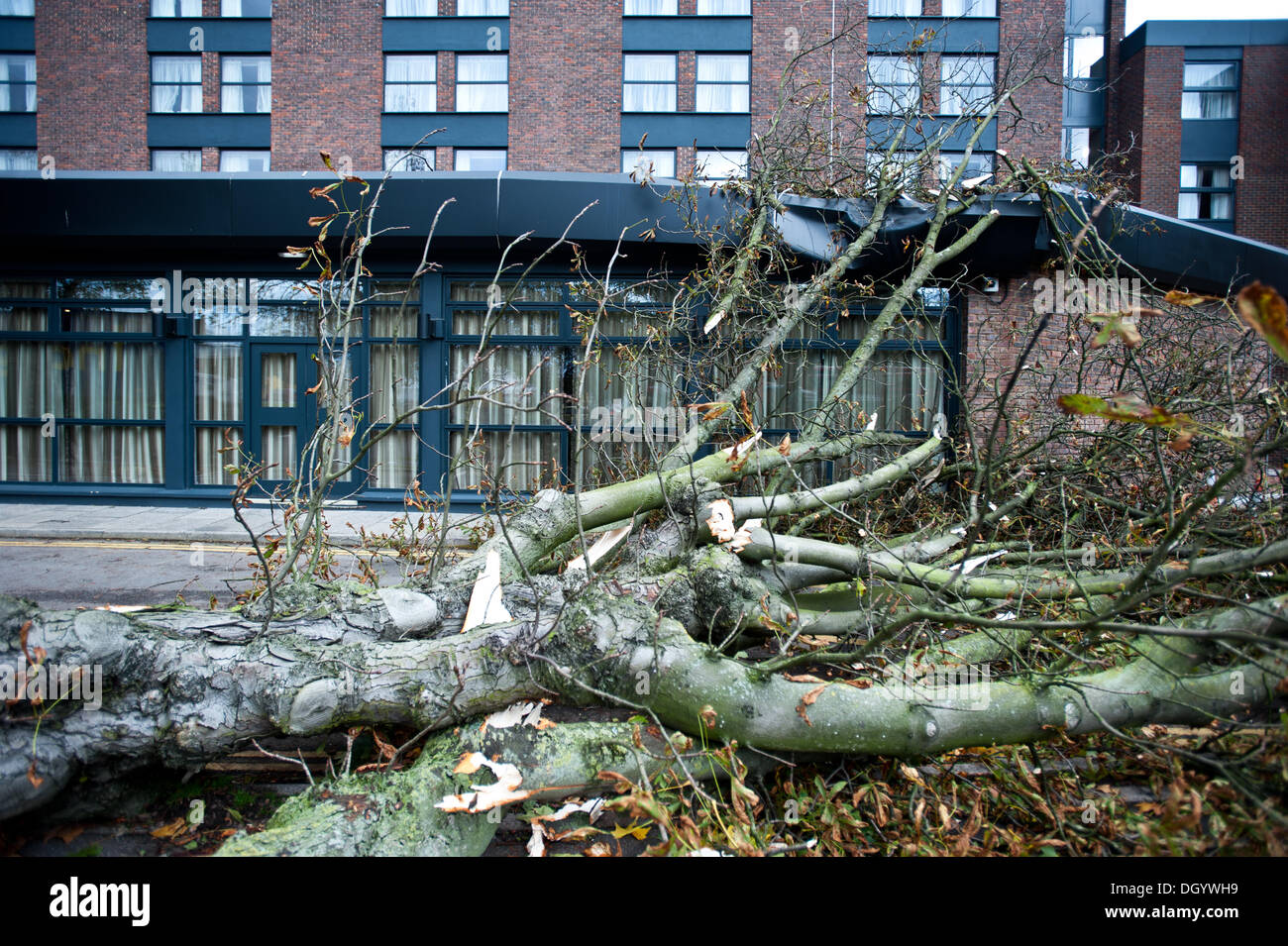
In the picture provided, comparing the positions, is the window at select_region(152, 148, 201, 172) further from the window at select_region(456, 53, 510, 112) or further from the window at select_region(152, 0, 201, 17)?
the window at select_region(456, 53, 510, 112)

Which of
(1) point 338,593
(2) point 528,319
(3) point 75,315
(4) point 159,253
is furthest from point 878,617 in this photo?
(3) point 75,315

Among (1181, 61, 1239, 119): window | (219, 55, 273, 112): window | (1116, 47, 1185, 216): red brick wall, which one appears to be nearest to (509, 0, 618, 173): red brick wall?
(219, 55, 273, 112): window

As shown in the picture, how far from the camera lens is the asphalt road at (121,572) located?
5.22 metres

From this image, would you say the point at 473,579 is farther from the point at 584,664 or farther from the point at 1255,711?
the point at 1255,711

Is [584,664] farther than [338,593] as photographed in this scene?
No

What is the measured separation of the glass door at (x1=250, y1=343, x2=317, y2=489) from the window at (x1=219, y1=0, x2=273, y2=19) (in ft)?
40.9

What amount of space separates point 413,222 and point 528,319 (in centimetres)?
189

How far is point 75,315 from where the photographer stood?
9.77 m

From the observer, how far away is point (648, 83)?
1650cm

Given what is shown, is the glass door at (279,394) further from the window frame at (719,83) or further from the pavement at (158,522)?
the window frame at (719,83)

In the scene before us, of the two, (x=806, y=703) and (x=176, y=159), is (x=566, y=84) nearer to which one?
(x=176, y=159)

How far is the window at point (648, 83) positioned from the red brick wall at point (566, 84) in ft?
0.69

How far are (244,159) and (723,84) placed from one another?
→ 40.6 feet

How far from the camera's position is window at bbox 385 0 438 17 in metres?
16.3
